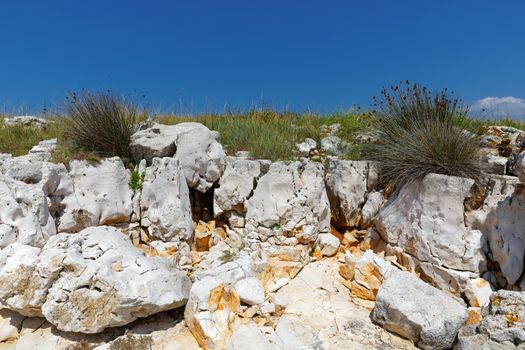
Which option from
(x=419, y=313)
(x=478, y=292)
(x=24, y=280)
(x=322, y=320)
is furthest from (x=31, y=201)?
(x=478, y=292)

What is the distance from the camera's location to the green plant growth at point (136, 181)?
4.89 m

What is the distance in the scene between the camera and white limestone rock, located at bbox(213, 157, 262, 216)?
497cm

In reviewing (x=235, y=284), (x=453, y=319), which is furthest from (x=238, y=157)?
(x=453, y=319)

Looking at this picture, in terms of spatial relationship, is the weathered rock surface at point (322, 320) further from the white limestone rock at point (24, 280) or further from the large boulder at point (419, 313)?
the white limestone rock at point (24, 280)

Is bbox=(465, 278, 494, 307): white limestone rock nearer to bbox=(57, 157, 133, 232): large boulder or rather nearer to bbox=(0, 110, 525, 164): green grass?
bbox=(0, 110, 525, 164): green grass

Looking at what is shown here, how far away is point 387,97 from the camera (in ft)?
19.4

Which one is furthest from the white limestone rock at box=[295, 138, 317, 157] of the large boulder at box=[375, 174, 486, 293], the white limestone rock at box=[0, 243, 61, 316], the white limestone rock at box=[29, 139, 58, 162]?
the white limestone rock at box=[0, 243, 61, 316]

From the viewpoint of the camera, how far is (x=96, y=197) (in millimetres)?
4586

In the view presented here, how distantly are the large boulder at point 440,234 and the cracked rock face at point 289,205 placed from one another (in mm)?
1095

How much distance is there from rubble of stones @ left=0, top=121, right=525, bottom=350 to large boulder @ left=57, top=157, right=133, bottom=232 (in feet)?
0.05

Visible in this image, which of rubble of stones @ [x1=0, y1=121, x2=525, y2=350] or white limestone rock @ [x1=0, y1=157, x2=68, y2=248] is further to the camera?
white limestone rock @ [x1=0, y1=157, x2=68, y2=248]

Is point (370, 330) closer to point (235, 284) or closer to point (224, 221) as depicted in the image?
point (235, 284)

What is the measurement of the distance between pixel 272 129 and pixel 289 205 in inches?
95.0

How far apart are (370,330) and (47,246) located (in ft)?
11.3
